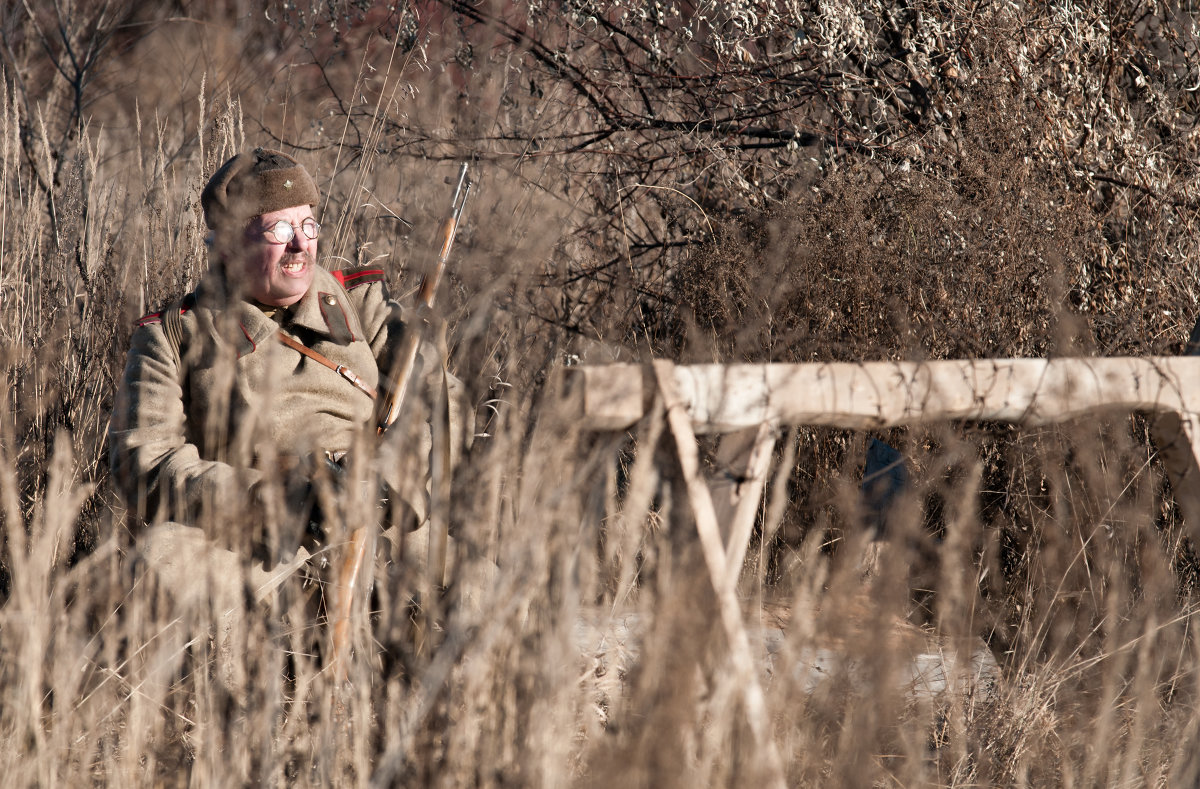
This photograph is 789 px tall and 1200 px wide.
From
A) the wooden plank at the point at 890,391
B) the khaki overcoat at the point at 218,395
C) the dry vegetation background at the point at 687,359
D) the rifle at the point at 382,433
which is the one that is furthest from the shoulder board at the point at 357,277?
the wooden plank at the point at 890,391

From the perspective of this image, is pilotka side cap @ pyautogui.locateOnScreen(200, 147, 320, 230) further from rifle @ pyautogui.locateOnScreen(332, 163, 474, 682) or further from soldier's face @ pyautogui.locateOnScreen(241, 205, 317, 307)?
rifle @ pyautogui.locateOnScreen(332, 163, 474, 682)

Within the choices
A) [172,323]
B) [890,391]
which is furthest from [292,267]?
[890,391]

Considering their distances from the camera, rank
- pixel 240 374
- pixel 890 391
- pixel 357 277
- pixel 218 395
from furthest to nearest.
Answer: pixel 357 277 < pixel 240 374 < pixel 218 395 < pixel 890 391

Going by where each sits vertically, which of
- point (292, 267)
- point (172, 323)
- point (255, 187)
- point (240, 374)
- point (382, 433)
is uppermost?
point (255, 187)

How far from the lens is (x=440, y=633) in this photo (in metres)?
2.05

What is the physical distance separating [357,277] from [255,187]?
0.44 metres

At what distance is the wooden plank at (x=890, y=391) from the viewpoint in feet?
5.55

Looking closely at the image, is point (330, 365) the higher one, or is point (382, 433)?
point (330, 365)

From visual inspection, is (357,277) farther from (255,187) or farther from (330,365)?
(255,187)

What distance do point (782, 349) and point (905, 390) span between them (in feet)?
4.46

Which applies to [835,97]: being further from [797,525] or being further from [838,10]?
[797,525]

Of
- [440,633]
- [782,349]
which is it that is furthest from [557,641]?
[782,349]

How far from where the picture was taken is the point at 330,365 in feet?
8.80

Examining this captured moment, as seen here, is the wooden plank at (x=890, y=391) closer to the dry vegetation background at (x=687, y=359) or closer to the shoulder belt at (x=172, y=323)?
the dry vegetation background at (x=687, y=359)
